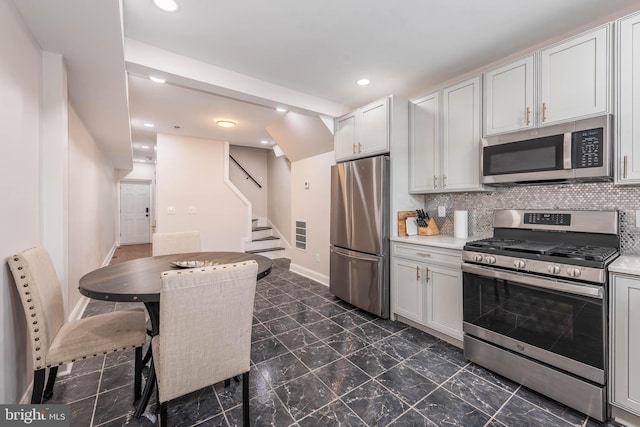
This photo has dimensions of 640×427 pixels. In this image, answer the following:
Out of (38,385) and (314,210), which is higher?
(314,210)

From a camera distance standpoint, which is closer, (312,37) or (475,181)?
(312,37)

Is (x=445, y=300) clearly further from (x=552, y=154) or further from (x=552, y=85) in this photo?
(x=552, y=85)

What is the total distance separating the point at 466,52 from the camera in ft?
8.05

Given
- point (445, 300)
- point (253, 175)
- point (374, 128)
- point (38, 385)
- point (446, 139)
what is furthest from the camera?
point (253, 175)

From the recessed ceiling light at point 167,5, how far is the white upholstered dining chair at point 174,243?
189 centimetres

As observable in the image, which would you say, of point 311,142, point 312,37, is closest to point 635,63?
point 312,37

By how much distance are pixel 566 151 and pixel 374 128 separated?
169 cm

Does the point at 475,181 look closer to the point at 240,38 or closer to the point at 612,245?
the point at 612,245

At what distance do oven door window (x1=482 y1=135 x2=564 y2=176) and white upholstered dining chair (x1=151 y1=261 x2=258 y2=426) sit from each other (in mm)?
2173

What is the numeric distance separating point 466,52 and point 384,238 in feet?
6.12

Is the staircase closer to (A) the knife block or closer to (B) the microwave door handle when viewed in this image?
(A) the knife block

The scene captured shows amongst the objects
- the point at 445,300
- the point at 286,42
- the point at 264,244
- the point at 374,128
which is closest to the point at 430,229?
the point at 445,300

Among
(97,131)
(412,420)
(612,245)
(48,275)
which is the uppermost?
(97,131)

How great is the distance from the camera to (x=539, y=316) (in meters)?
1.84
